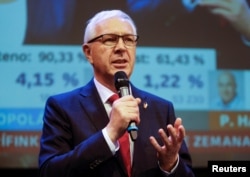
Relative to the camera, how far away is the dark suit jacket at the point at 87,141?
1.57 m

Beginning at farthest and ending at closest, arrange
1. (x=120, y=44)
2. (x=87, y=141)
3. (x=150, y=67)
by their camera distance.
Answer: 1. (x=150, y=67)
2. (x=120, y=44)
3. (x=87, y=141)

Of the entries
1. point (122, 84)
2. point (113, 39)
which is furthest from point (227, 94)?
point (122, 84)

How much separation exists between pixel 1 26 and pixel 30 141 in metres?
0.71

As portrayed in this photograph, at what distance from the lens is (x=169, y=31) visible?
2.99m

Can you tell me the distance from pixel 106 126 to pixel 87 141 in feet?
0.27

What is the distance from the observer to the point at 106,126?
5.26 ft

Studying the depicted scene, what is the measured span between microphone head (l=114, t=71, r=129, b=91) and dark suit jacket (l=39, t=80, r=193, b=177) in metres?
0.17

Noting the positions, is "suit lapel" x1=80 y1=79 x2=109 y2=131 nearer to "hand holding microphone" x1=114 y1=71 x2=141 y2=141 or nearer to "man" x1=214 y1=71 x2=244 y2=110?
"hand holding microphone" x1=114 y1=71 x2=141 y2=141

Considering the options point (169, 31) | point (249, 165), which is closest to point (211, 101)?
point (169, 31)

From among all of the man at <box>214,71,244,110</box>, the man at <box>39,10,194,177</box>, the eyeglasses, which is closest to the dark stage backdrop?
the man at <box>214,71,244,110</box>

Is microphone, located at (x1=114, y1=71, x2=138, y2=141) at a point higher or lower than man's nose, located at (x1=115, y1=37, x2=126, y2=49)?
lower

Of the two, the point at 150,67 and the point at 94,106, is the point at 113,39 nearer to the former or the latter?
the point at 94,106

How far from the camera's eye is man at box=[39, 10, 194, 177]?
1.56 meters

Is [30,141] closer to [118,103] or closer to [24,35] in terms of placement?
[24,35]
